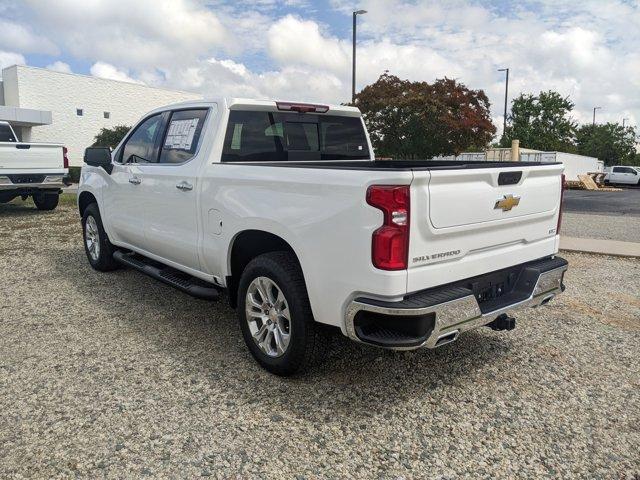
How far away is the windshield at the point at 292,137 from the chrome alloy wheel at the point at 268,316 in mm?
1138

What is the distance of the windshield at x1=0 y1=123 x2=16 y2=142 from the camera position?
526 inches

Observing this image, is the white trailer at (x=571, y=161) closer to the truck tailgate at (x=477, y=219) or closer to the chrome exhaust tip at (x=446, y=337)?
the truck tailgate at (x=477, y=219)

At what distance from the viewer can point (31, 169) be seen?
11.8 m

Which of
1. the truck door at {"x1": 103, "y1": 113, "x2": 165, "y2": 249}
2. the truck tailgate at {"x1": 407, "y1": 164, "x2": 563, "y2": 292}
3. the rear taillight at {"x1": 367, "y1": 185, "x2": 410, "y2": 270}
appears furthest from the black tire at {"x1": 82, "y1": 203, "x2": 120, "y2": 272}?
the truck tailgate at {"x1": 407, "y1": 164, "x2": 563, "y2": 292}

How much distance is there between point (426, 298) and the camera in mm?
2848

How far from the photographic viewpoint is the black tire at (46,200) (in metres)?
13.1

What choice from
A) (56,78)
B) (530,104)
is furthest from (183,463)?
(530,104)

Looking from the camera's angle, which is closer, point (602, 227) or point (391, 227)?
point (391, 227)

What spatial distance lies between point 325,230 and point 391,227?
0.44 metres

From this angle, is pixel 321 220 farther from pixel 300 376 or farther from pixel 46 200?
pixel 46 200

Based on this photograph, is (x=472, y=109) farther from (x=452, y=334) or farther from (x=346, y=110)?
(x=452, y=334)

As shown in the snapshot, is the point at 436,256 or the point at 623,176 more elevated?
the point at 436,256

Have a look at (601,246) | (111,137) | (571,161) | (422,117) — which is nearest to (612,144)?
(571,161)

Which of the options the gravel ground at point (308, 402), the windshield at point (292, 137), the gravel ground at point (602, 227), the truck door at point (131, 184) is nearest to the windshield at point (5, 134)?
the truck door at point (131, 184)
